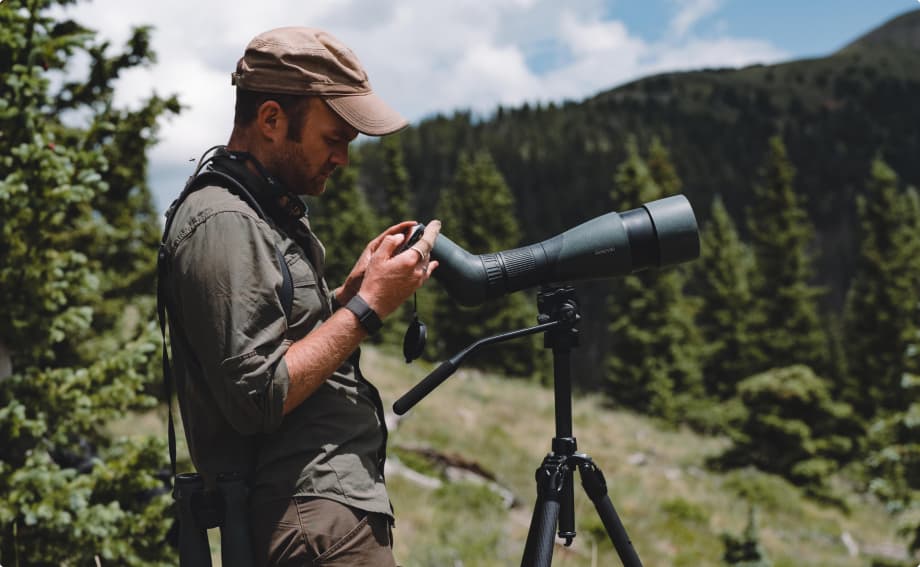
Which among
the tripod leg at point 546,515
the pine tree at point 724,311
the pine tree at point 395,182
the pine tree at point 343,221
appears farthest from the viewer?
the pine tree at point 395,182

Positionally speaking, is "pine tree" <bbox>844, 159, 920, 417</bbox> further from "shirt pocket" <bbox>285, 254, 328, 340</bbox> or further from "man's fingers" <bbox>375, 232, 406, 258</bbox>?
"shirt pocket" <bbox>285, 254, 328, 340</bbox>

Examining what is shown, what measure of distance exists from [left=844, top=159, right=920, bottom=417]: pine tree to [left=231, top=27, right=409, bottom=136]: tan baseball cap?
3724 cm

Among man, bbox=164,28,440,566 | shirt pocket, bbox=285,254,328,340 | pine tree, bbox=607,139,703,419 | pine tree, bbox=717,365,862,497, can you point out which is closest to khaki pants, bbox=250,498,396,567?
man, bbox=164,28,440,566

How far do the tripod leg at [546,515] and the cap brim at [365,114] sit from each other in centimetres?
126

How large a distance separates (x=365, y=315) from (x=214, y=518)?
0.71m

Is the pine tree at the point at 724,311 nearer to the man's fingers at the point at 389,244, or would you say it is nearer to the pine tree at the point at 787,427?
the pine tree at the point at 787,427

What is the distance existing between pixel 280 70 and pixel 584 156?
122214 mm

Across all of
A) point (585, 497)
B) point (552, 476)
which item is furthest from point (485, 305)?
point (552, 476)

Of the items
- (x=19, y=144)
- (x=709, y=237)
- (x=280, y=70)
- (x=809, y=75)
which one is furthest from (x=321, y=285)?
(x=809, y=75)

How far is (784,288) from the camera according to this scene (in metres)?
35.8

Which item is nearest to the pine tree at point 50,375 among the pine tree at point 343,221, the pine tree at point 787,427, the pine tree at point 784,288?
the pine tree at point 787,427

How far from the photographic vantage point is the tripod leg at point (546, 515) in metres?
2.42

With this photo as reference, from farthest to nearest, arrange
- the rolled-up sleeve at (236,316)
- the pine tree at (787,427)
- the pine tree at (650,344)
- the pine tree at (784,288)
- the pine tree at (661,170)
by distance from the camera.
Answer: the pine tree at (661,170) < the pine tree at (784,288) < the pine tree at (650,344) < the pine tree at (787,427) < the rolled-up sleeve at (236,316)

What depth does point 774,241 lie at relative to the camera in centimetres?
3612
